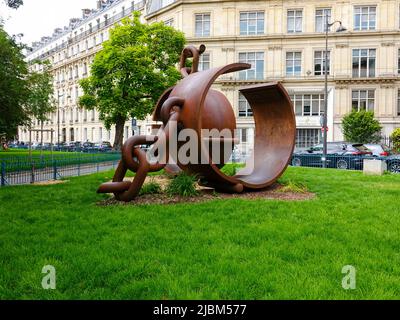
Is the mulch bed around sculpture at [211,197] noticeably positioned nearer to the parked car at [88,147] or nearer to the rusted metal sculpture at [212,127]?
the rusted metal sculpture at [212,127]

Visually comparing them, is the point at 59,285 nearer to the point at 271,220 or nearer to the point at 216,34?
the point at 271,220

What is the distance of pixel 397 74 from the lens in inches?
1527

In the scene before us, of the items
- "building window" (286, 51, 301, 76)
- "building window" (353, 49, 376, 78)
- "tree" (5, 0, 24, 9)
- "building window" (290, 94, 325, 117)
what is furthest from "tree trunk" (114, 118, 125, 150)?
"building window" (353, 49, 376, 78)

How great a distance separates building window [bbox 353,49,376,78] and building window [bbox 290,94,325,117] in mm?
4123

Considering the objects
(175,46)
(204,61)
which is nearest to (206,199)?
(175,46)

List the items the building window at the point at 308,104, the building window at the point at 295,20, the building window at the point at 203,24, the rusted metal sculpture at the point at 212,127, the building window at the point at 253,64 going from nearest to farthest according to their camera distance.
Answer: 1. the rusted metal sculpture at the point at 212,127
2. the building window at the point at 295,20
3. the building window at the point at 308,104
4. the building window at the point at 253,64
5. the building window at the point at 203,24

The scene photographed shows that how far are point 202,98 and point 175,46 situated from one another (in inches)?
978

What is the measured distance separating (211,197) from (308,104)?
33132 millimetres

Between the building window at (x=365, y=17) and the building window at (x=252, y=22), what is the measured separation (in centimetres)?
898

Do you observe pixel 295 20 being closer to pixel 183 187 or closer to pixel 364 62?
pixel 364 62

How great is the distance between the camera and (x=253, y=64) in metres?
41.3

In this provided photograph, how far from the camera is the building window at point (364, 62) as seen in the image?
129ft

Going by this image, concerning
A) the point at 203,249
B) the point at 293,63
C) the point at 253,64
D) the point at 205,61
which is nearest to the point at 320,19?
the point at 293,63

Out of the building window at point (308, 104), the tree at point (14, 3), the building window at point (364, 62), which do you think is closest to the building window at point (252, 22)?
the building window at point (308, 104)
